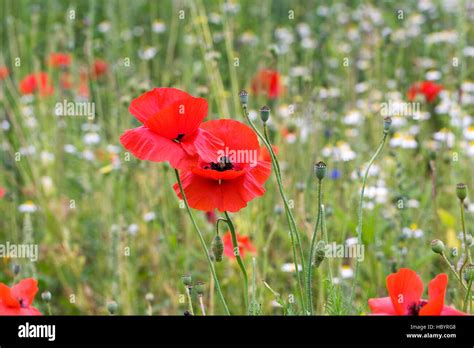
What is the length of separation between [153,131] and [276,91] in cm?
121

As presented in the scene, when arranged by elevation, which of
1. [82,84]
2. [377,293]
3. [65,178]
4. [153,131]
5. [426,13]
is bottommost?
[377,293]

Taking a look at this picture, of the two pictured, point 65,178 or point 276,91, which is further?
point 65,178

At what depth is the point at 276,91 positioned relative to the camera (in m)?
1.95

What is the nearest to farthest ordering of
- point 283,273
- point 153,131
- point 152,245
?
point 153,131, point 283,273, point 152,245

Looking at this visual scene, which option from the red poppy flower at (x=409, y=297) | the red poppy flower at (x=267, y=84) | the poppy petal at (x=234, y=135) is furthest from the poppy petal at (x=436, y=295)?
the red poppy flower at (x=267, y=84)

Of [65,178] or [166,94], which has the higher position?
[65,178]

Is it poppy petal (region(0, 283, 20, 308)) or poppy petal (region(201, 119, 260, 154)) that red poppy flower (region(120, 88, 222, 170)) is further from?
poppy petal (region(0, 283, 20, 308))

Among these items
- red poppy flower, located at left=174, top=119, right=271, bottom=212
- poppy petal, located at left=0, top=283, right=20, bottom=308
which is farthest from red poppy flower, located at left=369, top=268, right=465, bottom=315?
poppy petal, located at left=0, top=283, right=20, bottom=308

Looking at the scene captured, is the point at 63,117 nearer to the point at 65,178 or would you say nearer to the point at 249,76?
the point at 65,178

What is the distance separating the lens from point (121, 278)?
143 cm

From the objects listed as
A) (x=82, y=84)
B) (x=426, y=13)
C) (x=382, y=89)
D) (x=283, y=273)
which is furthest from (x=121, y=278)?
(x=426, y=13)

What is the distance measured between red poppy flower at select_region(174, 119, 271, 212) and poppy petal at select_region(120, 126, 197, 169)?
0.02 m

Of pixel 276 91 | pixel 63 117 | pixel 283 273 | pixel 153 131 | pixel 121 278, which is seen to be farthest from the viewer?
pixel 63 117

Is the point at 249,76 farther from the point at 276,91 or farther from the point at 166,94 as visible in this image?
the point at 166,94
